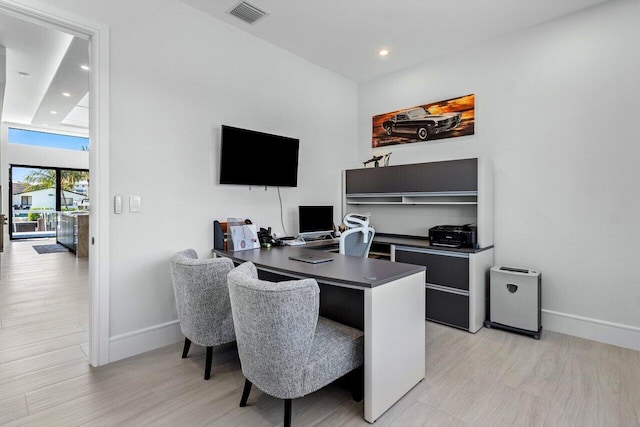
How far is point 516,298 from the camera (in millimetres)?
3029

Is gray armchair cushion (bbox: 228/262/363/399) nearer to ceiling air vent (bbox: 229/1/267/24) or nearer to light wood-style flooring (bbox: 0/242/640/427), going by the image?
light wood-style flooring (bbox: 0/242/640/427)

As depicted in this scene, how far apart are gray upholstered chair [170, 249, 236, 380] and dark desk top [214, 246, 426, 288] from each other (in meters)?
0.32

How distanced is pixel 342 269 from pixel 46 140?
36.1ft

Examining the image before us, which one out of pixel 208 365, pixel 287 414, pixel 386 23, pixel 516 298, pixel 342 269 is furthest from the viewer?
pixel 386 23

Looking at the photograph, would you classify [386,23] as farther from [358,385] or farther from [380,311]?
[358,385]

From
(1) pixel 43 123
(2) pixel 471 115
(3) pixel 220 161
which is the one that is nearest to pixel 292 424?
(3) pixel 220 161

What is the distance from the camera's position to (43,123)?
8547mm

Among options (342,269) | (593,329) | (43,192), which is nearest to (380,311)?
(342,269)

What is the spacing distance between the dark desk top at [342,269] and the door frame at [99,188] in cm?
98

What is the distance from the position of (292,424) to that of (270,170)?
2.43 meters

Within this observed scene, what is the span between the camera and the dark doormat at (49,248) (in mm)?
7414

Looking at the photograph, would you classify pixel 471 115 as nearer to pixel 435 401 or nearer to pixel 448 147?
pixel 448 147

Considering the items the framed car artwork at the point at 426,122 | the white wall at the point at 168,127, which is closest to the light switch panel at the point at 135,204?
the white wall at the point at 168,127

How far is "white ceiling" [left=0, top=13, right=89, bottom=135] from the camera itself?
3855 millimetres
